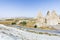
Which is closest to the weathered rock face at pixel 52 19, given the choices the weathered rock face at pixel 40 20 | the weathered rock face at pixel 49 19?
the weathered rock face at pixel 49 19

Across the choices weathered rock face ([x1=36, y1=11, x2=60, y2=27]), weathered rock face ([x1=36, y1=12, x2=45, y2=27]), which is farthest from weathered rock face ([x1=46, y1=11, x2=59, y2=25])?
weathered rock face ([x1=36, y1=12, x2=45, y2=27])

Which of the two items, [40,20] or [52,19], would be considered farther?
[40,20]

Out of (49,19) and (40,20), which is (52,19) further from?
(40,20)

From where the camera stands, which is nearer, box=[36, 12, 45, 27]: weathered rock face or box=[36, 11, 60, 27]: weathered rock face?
box=[36, 12, 45, 27]: weathered rock face

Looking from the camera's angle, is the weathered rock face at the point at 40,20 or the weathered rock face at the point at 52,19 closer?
the weathered rock face at the point at 40,20

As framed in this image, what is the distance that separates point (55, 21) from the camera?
27297 millimetres

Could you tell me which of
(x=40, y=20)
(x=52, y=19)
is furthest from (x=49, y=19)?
(x=40, y=20)

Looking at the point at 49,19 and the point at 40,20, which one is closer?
the point at 49,19

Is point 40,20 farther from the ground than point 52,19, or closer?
closer

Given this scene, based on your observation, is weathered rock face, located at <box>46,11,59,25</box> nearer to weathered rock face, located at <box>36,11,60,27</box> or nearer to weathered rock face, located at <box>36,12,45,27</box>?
weathered rock face, located at <box>36,11,60,27</box>

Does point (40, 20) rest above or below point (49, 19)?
below

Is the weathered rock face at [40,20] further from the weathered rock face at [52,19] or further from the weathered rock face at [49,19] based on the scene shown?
the weathered rock face at [52,19]

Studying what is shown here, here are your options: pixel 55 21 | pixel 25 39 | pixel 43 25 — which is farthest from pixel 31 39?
pixel 55 21

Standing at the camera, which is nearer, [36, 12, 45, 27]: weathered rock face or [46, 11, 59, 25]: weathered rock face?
[36, 12, 45, 27]: weathered rock face
